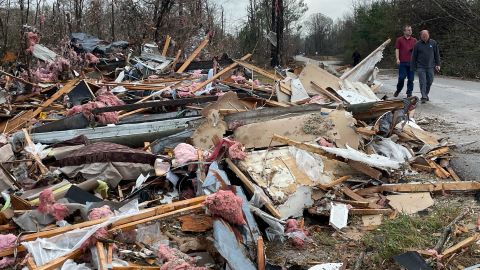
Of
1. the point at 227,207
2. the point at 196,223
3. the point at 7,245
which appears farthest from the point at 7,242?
the point at 227,207

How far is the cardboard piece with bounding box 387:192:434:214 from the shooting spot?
4652 millimetres

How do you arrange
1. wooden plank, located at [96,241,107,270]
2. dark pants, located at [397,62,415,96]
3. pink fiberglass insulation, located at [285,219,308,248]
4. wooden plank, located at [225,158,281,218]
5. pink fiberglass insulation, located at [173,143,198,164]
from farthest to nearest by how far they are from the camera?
dark pants, located at [397,62,415,96] → pink fiberglass insulation, located at [173,143,198,164] → wooden plank, located at [225,158,281,218] → pink fiberglass insulation, located at [285,219,308,248] → wooden plank, located at [96,241,107,270]

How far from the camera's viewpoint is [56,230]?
379 centimetres

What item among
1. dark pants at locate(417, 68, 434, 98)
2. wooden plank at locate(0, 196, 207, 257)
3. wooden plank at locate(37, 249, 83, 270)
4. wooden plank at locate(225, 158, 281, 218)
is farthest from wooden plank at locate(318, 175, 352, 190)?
dark pants at locate(417, 68, 434, 98)

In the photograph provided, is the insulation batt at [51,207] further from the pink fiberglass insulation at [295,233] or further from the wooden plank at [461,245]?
the wooden plank at [461,245]

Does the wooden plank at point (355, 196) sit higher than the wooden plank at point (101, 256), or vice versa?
the wooden plank at point (101, 256)

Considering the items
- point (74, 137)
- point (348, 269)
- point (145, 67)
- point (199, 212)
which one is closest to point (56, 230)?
point (199, 212)

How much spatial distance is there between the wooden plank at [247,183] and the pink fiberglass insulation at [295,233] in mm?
165

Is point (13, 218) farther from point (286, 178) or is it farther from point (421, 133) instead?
point (421, 133)

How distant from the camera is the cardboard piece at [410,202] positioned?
4652 mm

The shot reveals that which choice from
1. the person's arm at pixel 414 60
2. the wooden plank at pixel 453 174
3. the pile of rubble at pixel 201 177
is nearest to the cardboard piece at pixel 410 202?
the pile of rubble at pixel 201 177

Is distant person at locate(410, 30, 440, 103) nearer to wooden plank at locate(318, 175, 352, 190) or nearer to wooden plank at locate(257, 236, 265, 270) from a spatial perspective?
wooden plank at locate(318, 175, 352, 190)

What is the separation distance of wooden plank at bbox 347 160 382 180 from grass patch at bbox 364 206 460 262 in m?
0.81

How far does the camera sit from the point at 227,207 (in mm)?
3842
